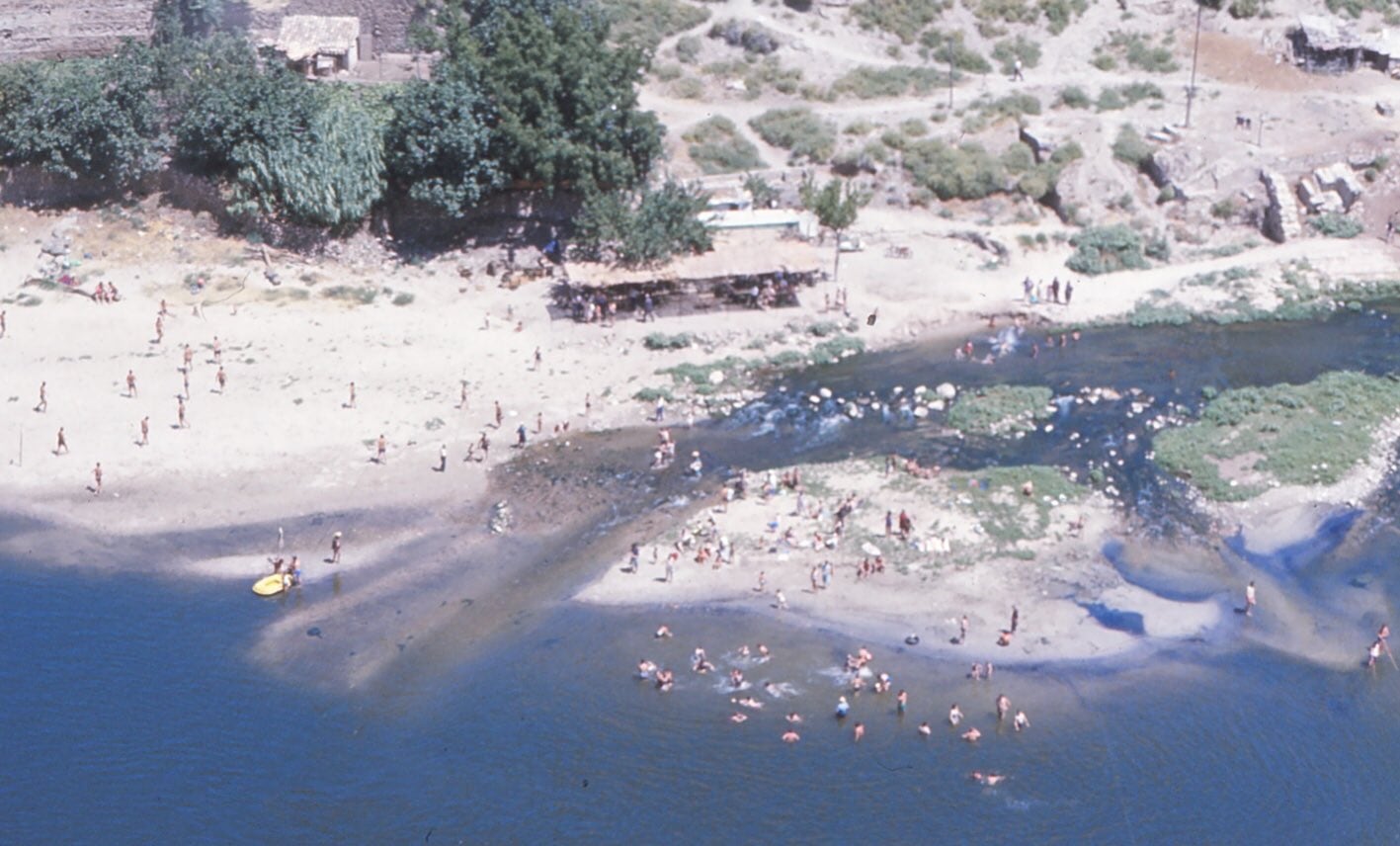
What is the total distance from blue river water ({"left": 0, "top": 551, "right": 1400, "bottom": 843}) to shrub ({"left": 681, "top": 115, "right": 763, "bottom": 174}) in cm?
3355

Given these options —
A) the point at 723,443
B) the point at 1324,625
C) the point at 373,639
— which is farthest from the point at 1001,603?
the point at 373,639

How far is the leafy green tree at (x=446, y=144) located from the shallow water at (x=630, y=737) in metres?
25.2

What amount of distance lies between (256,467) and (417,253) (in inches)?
707

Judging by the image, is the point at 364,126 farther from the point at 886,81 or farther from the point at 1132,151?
the point at 1132,151

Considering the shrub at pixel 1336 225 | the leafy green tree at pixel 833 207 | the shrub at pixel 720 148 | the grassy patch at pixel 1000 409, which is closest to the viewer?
the grassy patch at pixel 1000 409

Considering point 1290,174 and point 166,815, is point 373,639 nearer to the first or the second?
point 166,815

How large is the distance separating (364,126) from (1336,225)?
44.3 meters

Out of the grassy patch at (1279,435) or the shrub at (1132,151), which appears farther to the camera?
the shrub at (1132,151)

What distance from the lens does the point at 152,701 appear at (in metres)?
51.6

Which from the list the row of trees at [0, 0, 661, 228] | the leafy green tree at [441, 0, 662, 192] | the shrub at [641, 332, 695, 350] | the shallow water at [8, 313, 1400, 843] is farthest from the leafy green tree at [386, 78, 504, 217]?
the shallow water at [8, 313, 1400, 843]

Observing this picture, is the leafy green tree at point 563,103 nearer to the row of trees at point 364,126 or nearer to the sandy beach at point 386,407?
the row of trees at point 364,126

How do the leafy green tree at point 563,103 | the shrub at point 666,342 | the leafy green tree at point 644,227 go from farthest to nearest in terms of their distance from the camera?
the leafy green tree at point 563,103 → the leafy green tree at point 644,227 → the shrub at point 666,342

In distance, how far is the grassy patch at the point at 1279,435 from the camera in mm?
62844

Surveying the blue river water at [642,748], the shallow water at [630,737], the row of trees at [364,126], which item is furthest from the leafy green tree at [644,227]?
the blue river water at [642,748]
